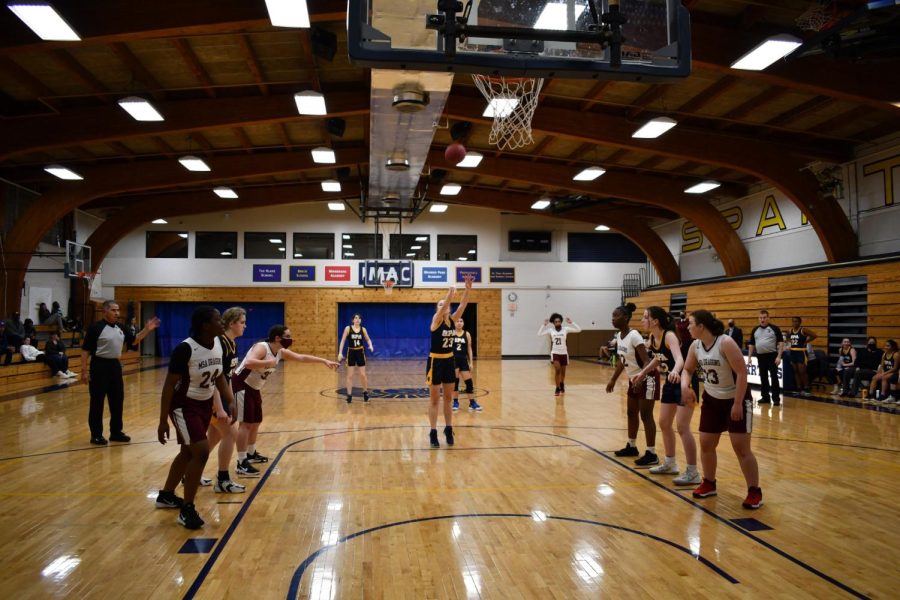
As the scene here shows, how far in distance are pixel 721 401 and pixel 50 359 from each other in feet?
51.0

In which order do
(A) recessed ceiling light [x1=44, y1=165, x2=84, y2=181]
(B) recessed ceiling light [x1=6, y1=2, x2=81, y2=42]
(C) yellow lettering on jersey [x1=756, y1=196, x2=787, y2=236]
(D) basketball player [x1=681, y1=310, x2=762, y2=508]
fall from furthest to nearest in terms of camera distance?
1. (C) yellow lettering on jersey [x1=756, y1=196, x2=787, y2=236]
2. (A) recessed ceiling light [x1=44, y1=165, x2=84, y2=181]
3. (B) recessed ceiling light [x1=6, y1=2, x2=81, y2=42]
4. (D) basketball player [x1=681, y1=310, x2=762, y2=508]

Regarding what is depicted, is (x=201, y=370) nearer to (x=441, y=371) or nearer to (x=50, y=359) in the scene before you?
(x=441, y=371)

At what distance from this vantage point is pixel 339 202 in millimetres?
23922

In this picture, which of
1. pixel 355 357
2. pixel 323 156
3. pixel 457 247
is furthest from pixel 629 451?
pixel 457 247

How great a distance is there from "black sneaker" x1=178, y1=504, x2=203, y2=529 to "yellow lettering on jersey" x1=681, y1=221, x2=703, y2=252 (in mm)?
20843

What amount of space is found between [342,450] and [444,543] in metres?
3.31

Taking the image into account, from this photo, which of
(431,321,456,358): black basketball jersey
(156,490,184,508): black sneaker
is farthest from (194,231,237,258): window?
(156,490,184,508): black sneaker

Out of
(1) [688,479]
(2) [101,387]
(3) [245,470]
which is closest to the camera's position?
(1) [688,479]

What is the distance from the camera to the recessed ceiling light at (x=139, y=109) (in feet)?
38.1

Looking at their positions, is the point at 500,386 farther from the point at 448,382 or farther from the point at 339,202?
the point at 339,202

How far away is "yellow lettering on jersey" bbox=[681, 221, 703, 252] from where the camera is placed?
21844 millimetres

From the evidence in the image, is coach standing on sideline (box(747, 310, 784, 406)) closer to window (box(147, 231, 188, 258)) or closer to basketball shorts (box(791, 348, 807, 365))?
basketball shorts (box(791, 348, 807, 365))

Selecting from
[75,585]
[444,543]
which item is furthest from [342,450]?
[75,585]

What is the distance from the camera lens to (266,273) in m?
24.5
